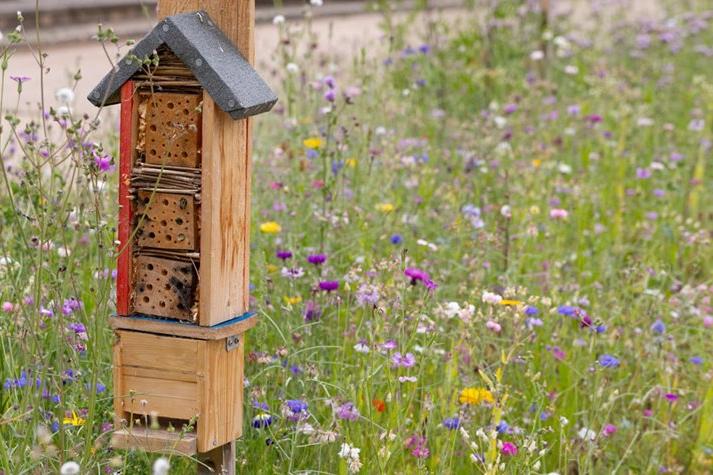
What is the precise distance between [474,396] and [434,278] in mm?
807

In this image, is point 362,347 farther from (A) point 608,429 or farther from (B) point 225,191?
(A) point 608,429

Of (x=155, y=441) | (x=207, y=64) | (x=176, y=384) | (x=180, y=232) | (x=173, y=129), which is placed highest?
(x=207, y=64)

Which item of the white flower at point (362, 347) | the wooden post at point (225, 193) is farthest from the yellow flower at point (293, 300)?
the wooden post at point (225, 193)

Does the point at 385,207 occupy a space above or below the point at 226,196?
below

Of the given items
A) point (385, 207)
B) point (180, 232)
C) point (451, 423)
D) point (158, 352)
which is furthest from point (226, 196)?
point (385, 207)

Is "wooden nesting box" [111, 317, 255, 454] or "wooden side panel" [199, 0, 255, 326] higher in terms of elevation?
"wooden side panel" [199, 0, 255, 326]

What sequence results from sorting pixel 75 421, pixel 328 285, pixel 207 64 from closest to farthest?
pixel 207 64, pixel 75 421, pixel 328 285

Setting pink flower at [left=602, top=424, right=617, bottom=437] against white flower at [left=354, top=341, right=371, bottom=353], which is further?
pink flower at [left=602, top=424, right=617, bottom=437]

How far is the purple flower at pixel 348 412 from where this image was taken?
284 cm

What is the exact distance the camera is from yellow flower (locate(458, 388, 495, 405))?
3135mm

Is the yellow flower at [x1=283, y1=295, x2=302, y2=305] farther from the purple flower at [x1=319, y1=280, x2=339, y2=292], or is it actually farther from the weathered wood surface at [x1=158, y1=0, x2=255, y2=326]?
the weathered wood surface at [x1=158, y1=0, x2=255, y2=326]

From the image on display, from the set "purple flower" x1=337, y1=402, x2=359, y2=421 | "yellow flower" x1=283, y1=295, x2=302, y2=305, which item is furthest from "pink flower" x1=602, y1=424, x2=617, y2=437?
"yellow flower" x1=283, y1=295, x2=302, y2=305

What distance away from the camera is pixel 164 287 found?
2600mm

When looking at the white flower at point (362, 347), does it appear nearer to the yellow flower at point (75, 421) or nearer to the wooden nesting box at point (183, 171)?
the wooden nesting box at point (183, 171)
